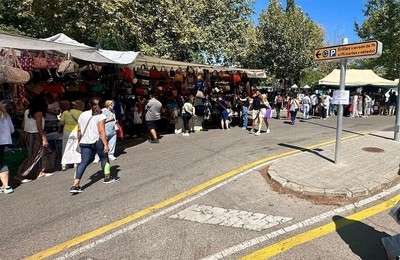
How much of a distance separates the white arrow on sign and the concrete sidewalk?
3.79 ft

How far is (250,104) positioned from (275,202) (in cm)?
893

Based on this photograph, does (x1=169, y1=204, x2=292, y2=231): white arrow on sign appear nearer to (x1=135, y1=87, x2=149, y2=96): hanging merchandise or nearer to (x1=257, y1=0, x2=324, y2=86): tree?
(x1=135, y1=87, x2=149, y2=96): hanging merchandise

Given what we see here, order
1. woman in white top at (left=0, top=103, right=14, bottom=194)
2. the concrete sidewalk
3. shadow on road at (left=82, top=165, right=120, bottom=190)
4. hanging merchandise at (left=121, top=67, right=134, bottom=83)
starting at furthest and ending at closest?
hanging merchandise at (left=121, top=67, right=134, bottom=83)
shadow on road at (left=82, top=165, right=120, bottom=190)
woman in white top at (left=0, top=103, right=14, bottom=194)
the concrete sidewalk

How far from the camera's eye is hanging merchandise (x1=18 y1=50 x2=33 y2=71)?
6471 millimetres

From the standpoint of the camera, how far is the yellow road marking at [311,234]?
3.42m

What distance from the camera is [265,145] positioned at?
912 centimetres

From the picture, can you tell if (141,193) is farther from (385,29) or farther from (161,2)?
(385,29)

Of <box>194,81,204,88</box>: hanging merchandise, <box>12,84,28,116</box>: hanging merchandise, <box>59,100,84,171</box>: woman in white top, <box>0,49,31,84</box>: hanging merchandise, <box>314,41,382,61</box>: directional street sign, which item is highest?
<box>314,41,382,61</box>: directional street sign

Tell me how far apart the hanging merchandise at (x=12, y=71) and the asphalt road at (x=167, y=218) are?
84.2 inches

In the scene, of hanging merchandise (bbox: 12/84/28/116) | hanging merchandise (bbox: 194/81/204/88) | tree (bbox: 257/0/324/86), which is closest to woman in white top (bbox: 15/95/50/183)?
hanging merchandise (bbox: 12/84/28/116)

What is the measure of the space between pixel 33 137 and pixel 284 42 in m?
23.9

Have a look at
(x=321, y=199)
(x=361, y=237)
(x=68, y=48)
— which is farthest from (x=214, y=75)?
(x=361, y=237)

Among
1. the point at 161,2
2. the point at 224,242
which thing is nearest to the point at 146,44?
the point at 161,2

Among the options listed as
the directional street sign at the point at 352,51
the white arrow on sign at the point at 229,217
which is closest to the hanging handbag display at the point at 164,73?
the directional street sign at the point at 352,51
